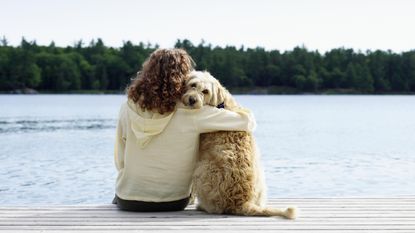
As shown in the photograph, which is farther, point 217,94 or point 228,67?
point 228,67

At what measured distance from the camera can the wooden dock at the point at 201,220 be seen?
4.24m

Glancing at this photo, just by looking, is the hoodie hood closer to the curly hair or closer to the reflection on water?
the curly hair

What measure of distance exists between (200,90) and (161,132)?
0.47 m

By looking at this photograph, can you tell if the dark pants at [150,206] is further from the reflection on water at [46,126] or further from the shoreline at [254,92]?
the shoreline at [254,92]

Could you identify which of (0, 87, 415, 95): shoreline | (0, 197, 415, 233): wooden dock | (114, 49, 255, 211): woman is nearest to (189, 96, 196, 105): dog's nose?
(114, 49, 255, 211): woman

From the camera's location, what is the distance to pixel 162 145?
187 inches

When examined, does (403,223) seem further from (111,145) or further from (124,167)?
(111,145)

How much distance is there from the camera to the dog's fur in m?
4.52

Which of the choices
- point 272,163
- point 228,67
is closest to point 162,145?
point 272,163

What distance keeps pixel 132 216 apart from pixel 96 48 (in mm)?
98148

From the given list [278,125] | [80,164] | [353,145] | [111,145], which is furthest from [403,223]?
[278,125]

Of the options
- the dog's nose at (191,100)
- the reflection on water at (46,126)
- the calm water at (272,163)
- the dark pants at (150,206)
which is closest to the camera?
the dog's nose at (191,100)

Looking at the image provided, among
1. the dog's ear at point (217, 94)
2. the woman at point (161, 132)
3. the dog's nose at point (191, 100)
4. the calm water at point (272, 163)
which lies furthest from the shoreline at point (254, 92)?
the dog's nose at point (191, 100)

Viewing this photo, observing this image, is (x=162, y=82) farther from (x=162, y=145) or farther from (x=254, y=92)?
(x=254, y=92)
